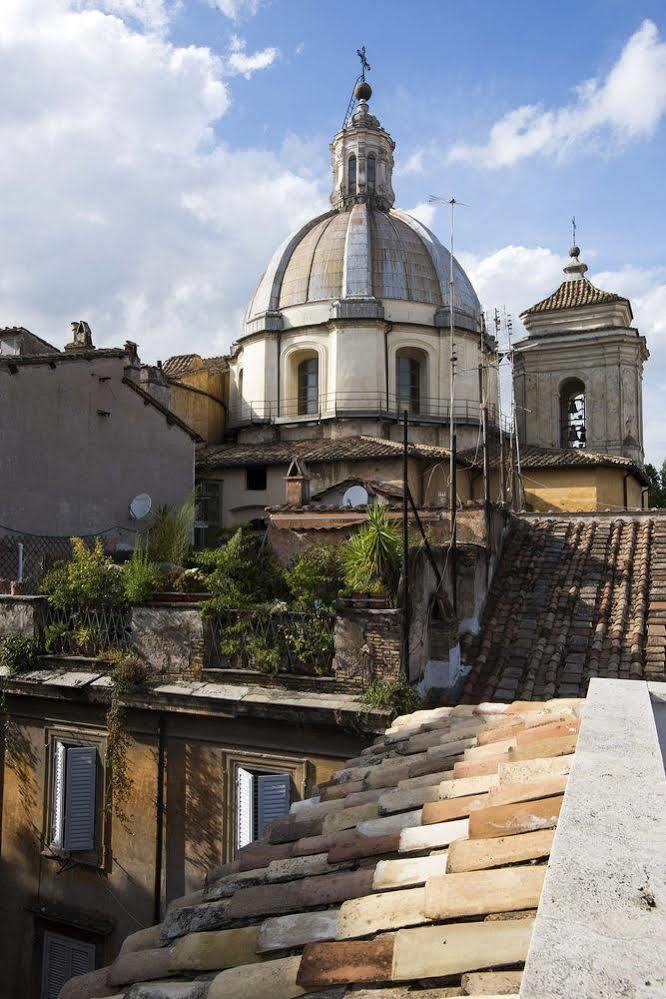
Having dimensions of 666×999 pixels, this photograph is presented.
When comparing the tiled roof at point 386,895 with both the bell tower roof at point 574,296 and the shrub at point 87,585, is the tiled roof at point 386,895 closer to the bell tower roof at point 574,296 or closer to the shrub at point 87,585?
the shrub at point 87,585

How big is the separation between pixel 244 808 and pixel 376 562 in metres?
3.27

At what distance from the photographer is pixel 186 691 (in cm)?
902

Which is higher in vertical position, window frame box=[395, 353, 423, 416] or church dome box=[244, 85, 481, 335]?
church dome box=[244, 85, 481, 335]

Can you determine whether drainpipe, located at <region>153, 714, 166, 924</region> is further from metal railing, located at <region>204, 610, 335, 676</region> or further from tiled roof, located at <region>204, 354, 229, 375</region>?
tiled roof, located at <region>204, 354, 229, 375</region>

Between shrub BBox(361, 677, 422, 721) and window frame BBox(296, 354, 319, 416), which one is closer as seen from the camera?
shrub BBox(361, 677, 422, 721)

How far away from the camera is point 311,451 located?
85.3 ft

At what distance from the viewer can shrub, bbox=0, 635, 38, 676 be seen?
33.4 ft

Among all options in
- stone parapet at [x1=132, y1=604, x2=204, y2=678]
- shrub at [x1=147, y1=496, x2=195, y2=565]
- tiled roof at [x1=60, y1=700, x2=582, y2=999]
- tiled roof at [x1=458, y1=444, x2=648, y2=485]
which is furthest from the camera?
tiled roof at [x1=458, y1=444, x2=648, y2=485]

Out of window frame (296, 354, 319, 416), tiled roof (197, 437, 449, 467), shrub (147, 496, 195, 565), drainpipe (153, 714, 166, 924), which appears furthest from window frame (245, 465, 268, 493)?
drainpipe (153, 714, 166, 924)

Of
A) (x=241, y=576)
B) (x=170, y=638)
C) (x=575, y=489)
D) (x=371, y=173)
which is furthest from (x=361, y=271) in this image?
(x=170, y=638)

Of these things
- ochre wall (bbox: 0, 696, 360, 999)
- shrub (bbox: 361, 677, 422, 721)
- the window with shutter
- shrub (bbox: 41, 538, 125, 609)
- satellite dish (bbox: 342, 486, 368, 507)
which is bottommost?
the window with shutter

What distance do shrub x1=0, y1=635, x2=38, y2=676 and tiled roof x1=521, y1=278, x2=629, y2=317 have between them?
27.9 m

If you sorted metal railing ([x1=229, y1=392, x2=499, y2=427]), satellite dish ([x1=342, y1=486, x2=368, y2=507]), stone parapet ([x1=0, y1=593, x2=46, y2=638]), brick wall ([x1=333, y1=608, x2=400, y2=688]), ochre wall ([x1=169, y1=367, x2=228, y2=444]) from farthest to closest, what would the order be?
1. ochre wall ([x1=169, y1=367, x2=228, y2=444])
2. metal railing ([x1=229, y1=392, x2=499, y2=427])
3. satellite dish ([x1=342, y1=486, x2=368, y2=507])
4. stone parapet ([x1=0, y1=593, x2=46, y2=638])
5. brick wall ([x1=333, y1=608, x2=400, y2=688])

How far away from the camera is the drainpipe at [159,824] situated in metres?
9.12
